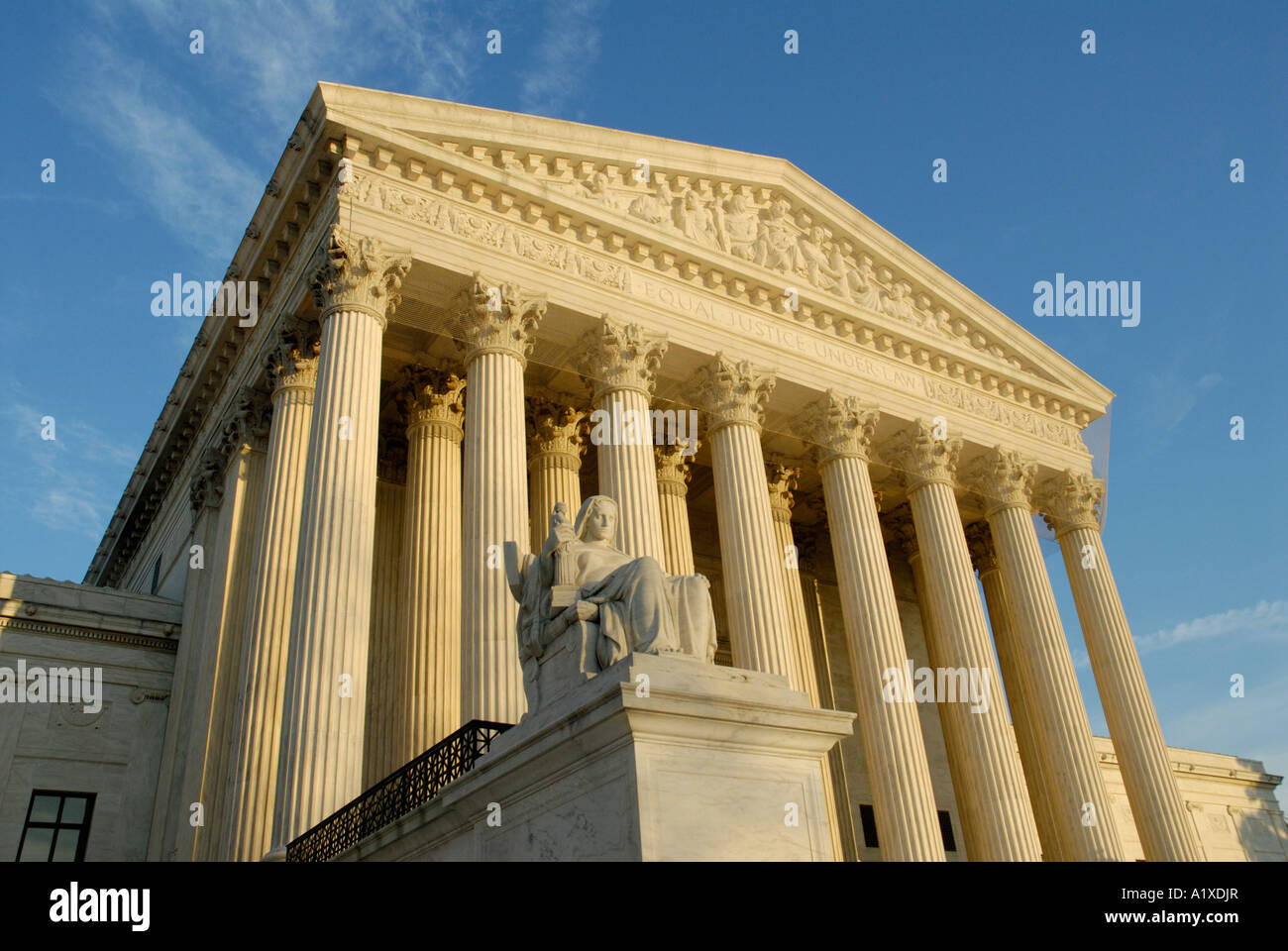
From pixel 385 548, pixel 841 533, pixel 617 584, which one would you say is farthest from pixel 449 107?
pixel 617 584

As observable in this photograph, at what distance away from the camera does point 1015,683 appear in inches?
1188

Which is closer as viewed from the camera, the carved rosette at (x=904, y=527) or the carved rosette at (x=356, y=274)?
the carved rosette at (x=356, y=274)

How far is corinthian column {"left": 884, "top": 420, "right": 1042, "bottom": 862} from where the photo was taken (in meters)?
22.7

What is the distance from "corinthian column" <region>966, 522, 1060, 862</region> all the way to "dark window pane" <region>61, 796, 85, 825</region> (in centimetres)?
2179

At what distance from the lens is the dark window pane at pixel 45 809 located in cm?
2128

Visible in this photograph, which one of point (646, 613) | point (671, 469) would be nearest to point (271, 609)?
point (671, 469)

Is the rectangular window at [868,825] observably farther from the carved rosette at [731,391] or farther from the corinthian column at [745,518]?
the carved rosette at [731,391]

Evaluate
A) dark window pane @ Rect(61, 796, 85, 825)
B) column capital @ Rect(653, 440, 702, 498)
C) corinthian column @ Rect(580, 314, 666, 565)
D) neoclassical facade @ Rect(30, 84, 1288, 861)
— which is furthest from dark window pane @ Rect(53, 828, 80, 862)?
column capital @ Rect(653, 440, 702, 498)

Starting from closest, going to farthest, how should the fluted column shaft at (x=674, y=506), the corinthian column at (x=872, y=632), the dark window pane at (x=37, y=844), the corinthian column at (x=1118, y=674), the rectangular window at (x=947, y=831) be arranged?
the dark window pane at (x=37, y=844) → the corinthian column at (x=872, y=632) → the fluted column shaft at (x=674, y=506) → the corinthian column at (x=1118, y=674) → the rectangular window at (x=947, y=831)

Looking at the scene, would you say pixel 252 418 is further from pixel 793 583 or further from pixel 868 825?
pixel 868 825

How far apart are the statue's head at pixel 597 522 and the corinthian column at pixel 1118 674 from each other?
65.6 feet

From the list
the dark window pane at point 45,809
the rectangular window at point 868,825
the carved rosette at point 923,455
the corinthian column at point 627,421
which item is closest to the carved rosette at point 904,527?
the carved rosette at point 923,455
